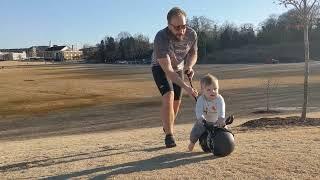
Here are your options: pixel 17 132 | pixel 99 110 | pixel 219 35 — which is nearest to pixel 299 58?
pixel 219 35

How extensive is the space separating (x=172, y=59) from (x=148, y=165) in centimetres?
199

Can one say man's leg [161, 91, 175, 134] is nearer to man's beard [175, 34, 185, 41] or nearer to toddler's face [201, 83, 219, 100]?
man's beard [175, 34, 185, 41]

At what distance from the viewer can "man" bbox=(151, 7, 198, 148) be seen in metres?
8.49

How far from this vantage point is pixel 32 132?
1025 inches

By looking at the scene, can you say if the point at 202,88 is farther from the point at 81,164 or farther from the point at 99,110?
the point at 99,110

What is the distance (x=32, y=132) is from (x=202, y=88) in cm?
1932

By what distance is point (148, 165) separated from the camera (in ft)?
24.5

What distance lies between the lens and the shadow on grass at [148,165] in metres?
7.21

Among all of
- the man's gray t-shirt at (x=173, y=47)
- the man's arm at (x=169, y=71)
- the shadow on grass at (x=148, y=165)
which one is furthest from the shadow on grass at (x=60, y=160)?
the man's gray t-shirt at (x=173, y=47)

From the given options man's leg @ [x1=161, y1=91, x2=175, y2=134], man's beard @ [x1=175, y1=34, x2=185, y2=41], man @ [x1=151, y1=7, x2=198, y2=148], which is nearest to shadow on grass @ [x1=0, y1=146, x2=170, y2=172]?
man's leg @ [x1=161, y1=91, x2=175, y2=134]

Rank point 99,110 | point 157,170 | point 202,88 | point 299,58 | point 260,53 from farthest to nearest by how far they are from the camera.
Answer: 1. point 260,53
2. point 299,58
3. point 99,110
4. point 202,88
5. point 157,170

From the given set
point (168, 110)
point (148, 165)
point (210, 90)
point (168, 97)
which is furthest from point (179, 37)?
point (148, 165)

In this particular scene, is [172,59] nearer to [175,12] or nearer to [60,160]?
[175,12]

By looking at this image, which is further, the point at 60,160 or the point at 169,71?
the point at 60,160
